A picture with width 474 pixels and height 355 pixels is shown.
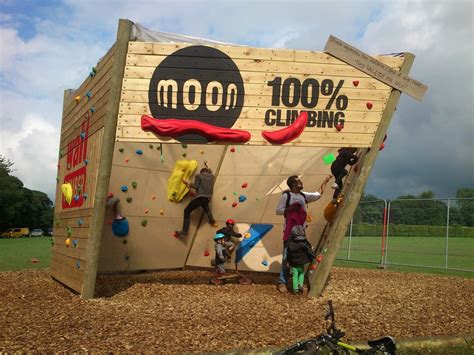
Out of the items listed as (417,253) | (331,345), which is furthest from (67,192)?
(417,253)

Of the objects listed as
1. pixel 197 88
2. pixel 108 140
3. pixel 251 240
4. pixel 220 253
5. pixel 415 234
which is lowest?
pixel 220 253

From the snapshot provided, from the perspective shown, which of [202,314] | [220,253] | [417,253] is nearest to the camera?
[202,314]

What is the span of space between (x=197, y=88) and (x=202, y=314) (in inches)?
130

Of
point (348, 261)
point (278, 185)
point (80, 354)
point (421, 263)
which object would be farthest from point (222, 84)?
point (348, 261)

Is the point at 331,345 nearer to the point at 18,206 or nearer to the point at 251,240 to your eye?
the point at 251,240

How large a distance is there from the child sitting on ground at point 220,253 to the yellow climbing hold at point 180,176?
115 cm

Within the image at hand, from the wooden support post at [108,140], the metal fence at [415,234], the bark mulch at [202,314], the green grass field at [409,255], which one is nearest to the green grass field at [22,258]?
the green grass field at [409,255]

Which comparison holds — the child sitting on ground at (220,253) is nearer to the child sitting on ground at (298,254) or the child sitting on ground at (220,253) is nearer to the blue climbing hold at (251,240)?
the blue climbing hold at (251,240)

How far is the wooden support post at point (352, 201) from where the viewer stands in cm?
776

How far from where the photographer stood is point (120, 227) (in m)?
9.71

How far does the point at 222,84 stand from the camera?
24.6 ft

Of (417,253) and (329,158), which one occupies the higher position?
(329,158)

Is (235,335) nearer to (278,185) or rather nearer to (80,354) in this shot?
(80,354)

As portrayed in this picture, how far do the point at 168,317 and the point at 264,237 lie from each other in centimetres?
434
